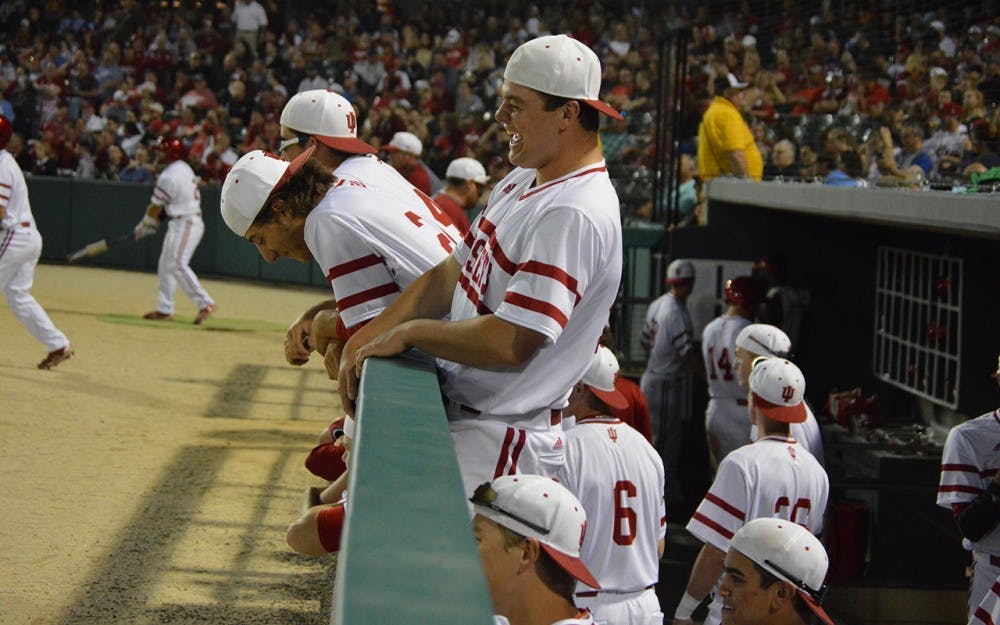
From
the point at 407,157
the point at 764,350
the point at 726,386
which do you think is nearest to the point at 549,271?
the point at 764,350

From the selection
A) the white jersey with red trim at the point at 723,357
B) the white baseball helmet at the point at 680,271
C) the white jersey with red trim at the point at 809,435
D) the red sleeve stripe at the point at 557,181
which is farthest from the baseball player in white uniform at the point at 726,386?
the red sleeve stripe at the point at 557,181

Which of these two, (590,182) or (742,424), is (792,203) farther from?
(590,182)

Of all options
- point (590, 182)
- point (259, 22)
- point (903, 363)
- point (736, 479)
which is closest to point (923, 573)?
point (903, 363)

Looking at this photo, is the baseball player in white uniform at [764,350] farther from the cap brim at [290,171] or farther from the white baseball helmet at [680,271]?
the cap brim at [290,171]

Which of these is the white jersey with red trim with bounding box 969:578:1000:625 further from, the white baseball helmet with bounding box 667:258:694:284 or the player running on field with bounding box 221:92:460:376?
the white baseball helmet with bounding box 667:258:694:284

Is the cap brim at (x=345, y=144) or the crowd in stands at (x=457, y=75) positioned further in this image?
the crowd in stands at (x=457, y=75)

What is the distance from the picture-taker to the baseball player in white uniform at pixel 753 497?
5688mm

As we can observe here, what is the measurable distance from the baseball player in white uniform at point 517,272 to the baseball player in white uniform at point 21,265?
26.9 ft

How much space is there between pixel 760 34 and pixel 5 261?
37.4 ft

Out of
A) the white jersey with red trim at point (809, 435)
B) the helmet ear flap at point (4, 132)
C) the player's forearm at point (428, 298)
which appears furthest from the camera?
the helmet ear flap at point (4, 132)

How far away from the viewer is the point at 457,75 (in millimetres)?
22734

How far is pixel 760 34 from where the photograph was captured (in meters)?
18.5

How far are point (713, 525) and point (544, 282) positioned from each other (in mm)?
3156

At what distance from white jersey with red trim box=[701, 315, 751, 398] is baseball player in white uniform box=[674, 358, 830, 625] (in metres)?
3.65
